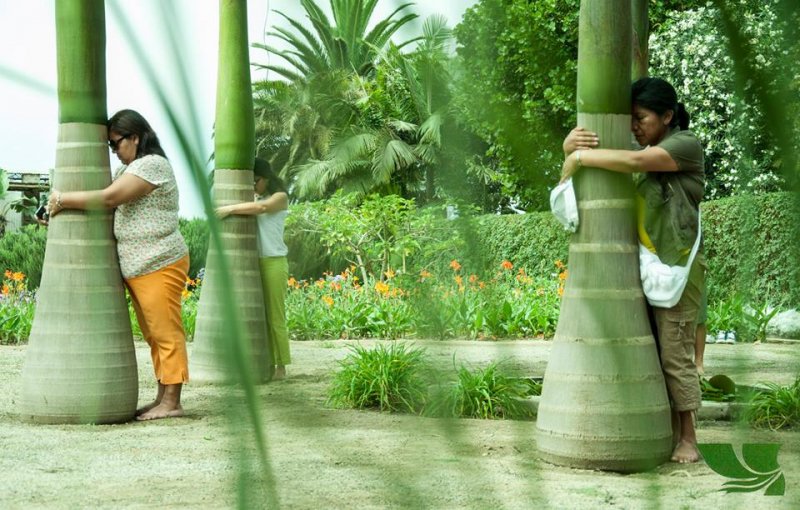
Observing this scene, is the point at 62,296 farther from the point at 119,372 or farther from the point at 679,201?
the point at 679,201

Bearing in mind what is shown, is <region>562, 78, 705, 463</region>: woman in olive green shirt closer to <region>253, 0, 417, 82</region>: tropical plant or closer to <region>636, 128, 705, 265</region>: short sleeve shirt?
<region>636, 128, 705, 265</region>: short sleeve shirt

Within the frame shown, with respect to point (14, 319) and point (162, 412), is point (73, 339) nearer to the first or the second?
point (162, 412)

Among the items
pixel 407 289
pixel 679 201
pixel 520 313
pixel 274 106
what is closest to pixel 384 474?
pixel 407 289

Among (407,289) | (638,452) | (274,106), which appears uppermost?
(274,106)

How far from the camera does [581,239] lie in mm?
3668

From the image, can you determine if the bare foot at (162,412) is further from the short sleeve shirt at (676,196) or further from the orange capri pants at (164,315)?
the short sleeve shirt at (676,196)

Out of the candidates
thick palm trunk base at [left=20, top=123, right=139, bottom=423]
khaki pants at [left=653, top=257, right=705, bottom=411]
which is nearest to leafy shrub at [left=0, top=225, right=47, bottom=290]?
thick palm trunk base at [left=20, top=123, right=139, bottom=423]

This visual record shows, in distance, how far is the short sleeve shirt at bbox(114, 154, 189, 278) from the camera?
445 centimetres

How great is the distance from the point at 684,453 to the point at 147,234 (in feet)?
8.49

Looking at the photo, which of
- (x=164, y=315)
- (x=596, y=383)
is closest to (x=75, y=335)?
(x=164, y=315)

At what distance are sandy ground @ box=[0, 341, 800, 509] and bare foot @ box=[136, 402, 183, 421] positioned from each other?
0.07 metres

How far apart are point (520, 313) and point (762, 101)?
850 cm

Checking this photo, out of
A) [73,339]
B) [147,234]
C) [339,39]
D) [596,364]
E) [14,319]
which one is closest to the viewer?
[339,39]

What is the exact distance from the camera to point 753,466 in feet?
2.34
